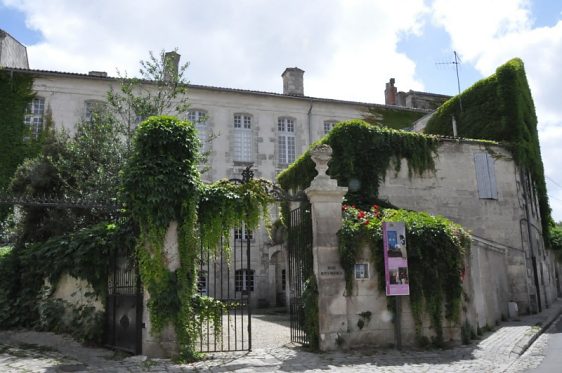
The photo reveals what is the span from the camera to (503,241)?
17.6 m

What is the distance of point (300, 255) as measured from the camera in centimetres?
977

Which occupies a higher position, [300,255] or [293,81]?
[293,81]

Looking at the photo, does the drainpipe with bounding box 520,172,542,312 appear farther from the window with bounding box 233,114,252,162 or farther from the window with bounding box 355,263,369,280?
the window with bounding box 233,114,252,162

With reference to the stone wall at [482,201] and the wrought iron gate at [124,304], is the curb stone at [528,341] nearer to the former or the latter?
the stone wall at [482,201]

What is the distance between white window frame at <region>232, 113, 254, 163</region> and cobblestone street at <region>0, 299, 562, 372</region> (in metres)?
16.2

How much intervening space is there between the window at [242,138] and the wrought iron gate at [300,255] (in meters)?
15.5

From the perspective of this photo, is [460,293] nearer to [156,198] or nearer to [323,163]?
[323,163]

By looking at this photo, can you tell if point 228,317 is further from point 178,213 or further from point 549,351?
point 549,351

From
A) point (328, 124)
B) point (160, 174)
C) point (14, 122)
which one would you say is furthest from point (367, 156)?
point (14, 122)

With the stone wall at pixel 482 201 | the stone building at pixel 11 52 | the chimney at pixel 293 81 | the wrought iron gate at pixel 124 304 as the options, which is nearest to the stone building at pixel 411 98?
the chimney at pixel 293 81

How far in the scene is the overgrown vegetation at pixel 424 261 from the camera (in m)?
9.10

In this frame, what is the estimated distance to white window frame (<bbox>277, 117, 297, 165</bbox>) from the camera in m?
26.2

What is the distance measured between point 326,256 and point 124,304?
377 centimetres

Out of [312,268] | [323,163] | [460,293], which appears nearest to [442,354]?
[460,293]
